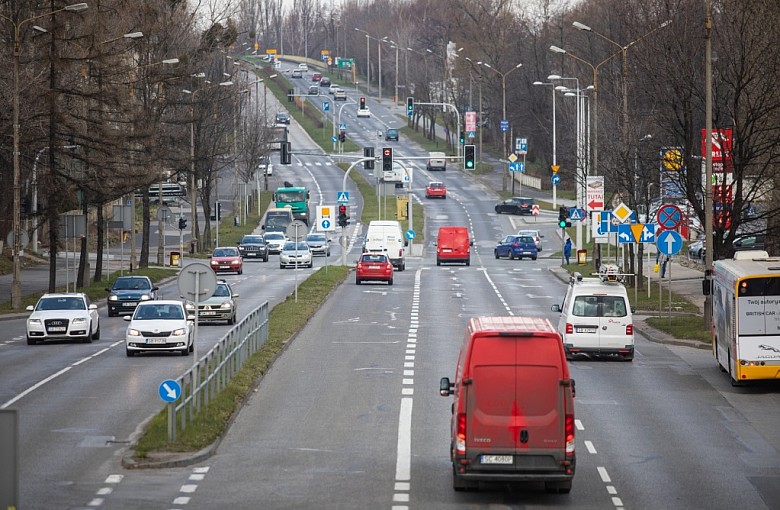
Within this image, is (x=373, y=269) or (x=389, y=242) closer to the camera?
(x=373, y=269)

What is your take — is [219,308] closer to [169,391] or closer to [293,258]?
[169,391]

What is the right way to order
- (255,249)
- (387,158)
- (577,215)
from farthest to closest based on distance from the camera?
(255,249), (387,158), (577,215)

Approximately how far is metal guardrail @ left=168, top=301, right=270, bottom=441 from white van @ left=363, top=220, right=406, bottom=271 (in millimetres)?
39719

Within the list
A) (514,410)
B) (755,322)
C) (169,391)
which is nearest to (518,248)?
(755,322)

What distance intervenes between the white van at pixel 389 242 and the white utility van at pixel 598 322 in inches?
1510

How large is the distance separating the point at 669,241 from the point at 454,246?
128 ft

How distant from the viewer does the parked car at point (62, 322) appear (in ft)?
122

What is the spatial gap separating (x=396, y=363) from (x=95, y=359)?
23.7 feet

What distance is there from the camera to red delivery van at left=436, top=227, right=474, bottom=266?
3027 inches

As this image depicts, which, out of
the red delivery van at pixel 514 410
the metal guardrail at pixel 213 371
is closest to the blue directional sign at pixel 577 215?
the metal guardrail at pixel 213 371

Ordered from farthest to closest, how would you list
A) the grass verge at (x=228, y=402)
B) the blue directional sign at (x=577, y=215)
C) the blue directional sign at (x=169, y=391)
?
the blue directional sign at (x=577, y=215)
the grass verge at (x=228, y=402)
the blue directional sign at (x=169, y=391)

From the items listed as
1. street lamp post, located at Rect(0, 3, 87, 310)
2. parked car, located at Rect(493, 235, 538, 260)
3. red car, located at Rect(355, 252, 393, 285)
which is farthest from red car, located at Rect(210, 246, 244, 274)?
street lamp post, located at Rect(0, 3, 87, 310)

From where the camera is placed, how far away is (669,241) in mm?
38156

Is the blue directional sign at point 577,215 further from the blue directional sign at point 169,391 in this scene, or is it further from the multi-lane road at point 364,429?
the blue directional sign at point 169,391
